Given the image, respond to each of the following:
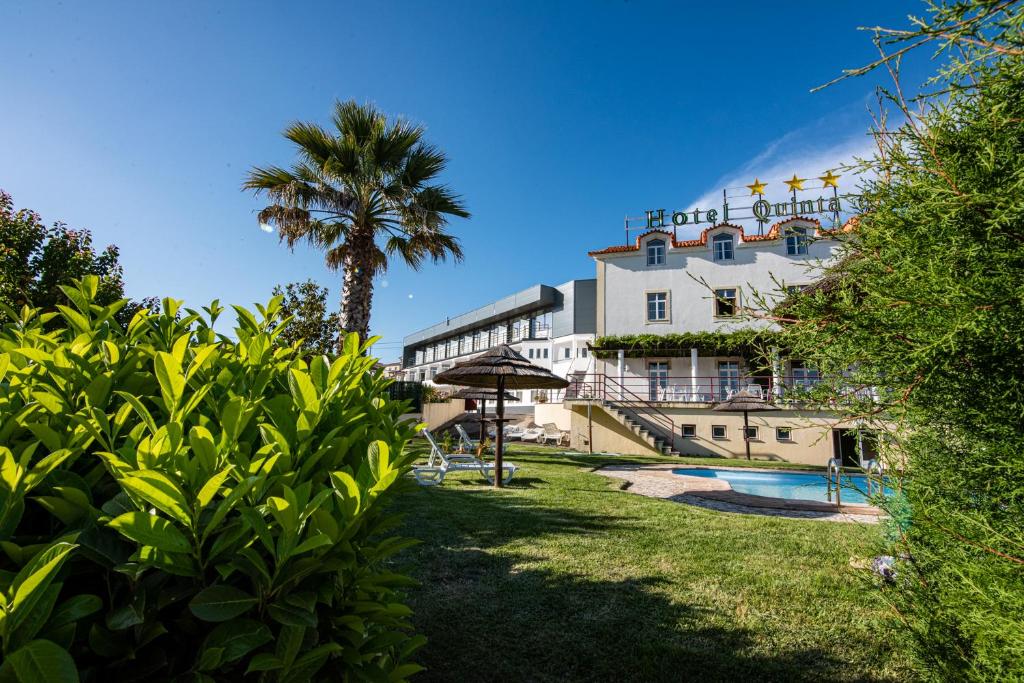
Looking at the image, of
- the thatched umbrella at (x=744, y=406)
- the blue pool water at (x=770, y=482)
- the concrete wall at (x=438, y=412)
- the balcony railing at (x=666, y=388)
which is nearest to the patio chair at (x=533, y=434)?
the concrete wall at (x=438, y=412)

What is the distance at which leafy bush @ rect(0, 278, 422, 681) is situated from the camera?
893mm

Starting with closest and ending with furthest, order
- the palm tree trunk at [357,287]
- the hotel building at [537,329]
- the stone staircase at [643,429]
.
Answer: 1. the palm tree trunk at [357,287]
2. the stone staircase at [643,429]
3. the hotel building at [537,329]

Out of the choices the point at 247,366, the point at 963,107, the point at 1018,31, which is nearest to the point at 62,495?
the point at 247,366

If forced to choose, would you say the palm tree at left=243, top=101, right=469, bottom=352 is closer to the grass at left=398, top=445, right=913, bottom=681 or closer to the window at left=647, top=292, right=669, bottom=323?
the grass at left=398, top=445, right=913, bottom=681

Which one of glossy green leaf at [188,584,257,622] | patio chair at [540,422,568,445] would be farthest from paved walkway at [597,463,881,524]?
patio chair at [540,422,568,445]

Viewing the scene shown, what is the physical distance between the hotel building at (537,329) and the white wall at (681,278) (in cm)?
323

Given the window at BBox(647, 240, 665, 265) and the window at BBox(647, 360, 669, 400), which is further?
the window at BBox(647, 240, 665, 265)

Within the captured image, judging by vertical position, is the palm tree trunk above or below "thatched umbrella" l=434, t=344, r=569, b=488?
above

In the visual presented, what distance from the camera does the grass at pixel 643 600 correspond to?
125 inches

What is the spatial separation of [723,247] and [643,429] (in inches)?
437

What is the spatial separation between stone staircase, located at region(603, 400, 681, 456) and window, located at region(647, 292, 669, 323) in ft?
19.1

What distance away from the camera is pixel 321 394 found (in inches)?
56.8

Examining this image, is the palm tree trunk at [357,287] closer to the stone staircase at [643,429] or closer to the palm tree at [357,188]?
the palm tree at [357,188]

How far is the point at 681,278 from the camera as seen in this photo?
25672 mm
